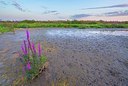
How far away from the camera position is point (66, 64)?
7.67 metres

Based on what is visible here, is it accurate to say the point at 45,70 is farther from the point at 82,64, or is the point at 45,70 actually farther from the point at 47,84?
the point at 82,64

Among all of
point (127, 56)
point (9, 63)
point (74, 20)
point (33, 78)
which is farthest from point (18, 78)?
point (74, 20)

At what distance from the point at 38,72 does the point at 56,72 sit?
74cm

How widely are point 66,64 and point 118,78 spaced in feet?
7.51

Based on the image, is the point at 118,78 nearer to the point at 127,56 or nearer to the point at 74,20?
the point at 127,56

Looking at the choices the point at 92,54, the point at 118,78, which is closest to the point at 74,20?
the point at 92,54

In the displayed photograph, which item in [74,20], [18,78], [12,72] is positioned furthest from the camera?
[74,20]

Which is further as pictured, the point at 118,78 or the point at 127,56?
the point at 127,56

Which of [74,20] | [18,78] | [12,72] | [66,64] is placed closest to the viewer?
[18,78]

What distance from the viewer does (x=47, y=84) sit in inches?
227

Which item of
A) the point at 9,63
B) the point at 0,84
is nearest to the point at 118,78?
the point at 0,84

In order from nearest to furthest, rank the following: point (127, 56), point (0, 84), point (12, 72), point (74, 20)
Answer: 1. point (0, 84)
2. point (12, 72)
3. point (127, 56)
4. point (74, 20)

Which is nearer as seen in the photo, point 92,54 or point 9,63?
A: point 9,63

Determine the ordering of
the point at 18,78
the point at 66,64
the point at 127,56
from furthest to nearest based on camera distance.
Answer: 1. the point at 127,56
2. the point at 66,64
3. the point at 18,78
